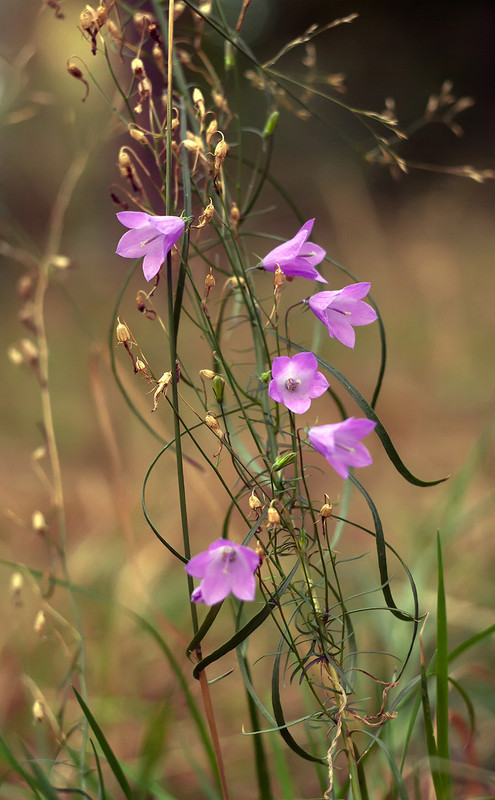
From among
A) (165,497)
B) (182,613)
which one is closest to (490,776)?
(182,613)

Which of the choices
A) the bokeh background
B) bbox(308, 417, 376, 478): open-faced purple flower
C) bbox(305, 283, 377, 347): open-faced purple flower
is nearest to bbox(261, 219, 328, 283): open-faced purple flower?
bbox(305, 283, 377, 347): open-faced purple flower

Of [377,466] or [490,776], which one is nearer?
[490,776]

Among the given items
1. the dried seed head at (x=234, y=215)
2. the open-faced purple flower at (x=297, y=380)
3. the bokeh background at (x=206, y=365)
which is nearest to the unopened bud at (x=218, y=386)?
the open-faced purple flower at (x=297, y=380)

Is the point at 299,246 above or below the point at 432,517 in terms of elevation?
above

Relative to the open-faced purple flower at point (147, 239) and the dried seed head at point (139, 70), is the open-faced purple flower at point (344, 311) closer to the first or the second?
the open-faced purple flower at point (147, 239)

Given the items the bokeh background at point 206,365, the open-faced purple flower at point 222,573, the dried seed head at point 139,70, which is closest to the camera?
the open-faced purple flower at point 222,573

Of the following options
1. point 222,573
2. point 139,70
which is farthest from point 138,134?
point 222,573

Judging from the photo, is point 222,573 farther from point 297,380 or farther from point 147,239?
point 147,239

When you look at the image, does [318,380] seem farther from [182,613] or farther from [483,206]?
[483,206]

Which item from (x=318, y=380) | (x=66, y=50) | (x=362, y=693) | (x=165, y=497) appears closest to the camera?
(x=318, y=380)
